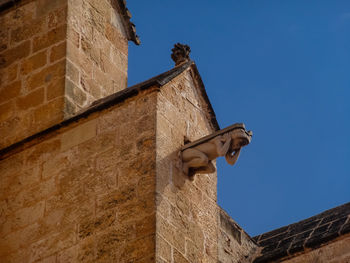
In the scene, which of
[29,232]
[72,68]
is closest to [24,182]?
[29,232]

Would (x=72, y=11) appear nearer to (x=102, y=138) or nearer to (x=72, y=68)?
(x=72, y=68)

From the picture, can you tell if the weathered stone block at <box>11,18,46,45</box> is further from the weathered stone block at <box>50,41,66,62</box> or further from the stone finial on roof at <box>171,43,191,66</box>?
the stone finial on roof at <box>171,43,191,66</box>

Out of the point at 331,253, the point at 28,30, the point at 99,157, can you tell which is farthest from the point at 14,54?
the point at 331,253

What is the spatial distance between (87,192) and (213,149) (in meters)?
1.13

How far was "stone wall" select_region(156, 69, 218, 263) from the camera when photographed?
949 cm

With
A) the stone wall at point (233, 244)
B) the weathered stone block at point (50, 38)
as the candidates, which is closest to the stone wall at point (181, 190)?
the stone wall at point (233, 244)

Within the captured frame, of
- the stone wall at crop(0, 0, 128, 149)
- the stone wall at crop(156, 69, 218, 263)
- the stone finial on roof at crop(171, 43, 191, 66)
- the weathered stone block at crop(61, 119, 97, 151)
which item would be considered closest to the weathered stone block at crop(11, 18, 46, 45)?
the stone wall at crop(0, 0, 128, 149)

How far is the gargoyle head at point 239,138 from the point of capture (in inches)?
388

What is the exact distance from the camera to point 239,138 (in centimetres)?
986

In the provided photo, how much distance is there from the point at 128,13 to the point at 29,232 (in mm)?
3258

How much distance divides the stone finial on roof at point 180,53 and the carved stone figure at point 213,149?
1.17 metres

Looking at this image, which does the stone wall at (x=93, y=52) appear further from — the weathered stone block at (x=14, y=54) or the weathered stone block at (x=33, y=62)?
the weathered stone block at (x=14, y=54)

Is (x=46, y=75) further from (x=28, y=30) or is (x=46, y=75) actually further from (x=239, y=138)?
(x=239, y=138)

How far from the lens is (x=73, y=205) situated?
9.88 m
